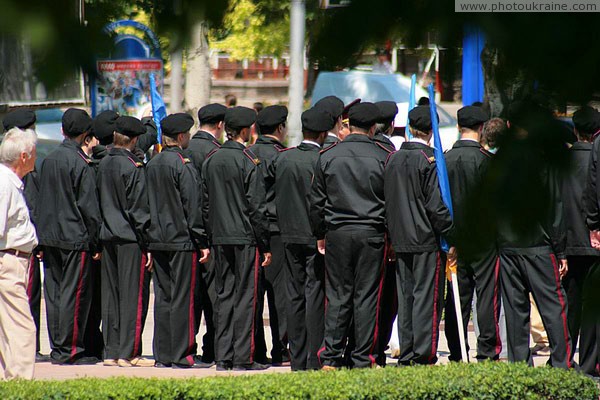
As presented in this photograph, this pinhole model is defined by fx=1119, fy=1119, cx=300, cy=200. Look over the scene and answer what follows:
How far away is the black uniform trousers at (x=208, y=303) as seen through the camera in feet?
31.8

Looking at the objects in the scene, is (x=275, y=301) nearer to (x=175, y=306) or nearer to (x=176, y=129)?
(x=175, y=306)

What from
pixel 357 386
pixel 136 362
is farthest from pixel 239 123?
pixel 357 386

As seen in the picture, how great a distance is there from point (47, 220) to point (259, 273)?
6.05 ft

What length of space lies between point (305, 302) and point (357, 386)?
9.00 ft

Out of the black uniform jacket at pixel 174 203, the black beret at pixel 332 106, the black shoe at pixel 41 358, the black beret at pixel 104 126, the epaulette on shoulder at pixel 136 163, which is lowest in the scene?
the black shoe at pixel 41 358

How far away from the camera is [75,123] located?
932 cm

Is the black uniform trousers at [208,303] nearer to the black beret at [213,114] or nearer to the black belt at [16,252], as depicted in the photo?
the black beret at [213,114]

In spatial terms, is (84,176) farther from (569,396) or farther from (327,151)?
(569,396)

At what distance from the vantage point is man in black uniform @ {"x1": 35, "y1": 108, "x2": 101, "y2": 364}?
934 cm

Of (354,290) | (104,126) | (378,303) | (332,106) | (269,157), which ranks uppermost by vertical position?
(332,106)

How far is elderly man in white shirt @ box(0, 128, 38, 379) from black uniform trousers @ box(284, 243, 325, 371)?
7.36 ft

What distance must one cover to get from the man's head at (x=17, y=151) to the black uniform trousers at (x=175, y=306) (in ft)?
6.39

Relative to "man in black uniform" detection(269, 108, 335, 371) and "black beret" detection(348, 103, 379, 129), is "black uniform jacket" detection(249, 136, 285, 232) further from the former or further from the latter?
"black beret" detection(348, 103, 379, 129)

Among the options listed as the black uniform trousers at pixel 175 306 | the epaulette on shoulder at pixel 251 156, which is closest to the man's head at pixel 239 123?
the epaulette on shoulder at pixel 251 156
